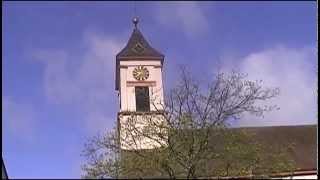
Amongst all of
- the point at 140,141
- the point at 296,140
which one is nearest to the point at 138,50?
the point at 296,140

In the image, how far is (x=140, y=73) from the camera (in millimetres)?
47094

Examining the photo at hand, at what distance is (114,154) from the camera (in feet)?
93.1

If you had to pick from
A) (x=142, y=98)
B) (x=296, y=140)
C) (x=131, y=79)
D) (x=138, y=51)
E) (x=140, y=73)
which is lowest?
(x=296, y=140)

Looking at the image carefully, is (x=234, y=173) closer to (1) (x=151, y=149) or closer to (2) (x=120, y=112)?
(1) (x=151, y=149)

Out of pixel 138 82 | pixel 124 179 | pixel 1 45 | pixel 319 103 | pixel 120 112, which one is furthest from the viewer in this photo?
pixel 138 82

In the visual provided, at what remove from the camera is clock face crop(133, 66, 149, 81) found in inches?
1848

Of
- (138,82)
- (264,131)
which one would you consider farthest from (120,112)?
(264,131)

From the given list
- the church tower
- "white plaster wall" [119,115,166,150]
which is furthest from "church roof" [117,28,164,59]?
"white plaster wall" [119,115,166,150]

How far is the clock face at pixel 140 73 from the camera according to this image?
4694 cm

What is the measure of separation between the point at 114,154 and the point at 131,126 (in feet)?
4.87

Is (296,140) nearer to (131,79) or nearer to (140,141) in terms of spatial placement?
(131,79)

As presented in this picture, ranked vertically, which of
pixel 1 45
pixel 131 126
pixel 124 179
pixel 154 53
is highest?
pixel 154 53

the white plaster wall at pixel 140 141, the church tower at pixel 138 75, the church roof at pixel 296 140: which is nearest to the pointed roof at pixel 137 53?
the church tower at pixel 138 75

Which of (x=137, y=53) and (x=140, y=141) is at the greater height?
(x=137, y=53)
